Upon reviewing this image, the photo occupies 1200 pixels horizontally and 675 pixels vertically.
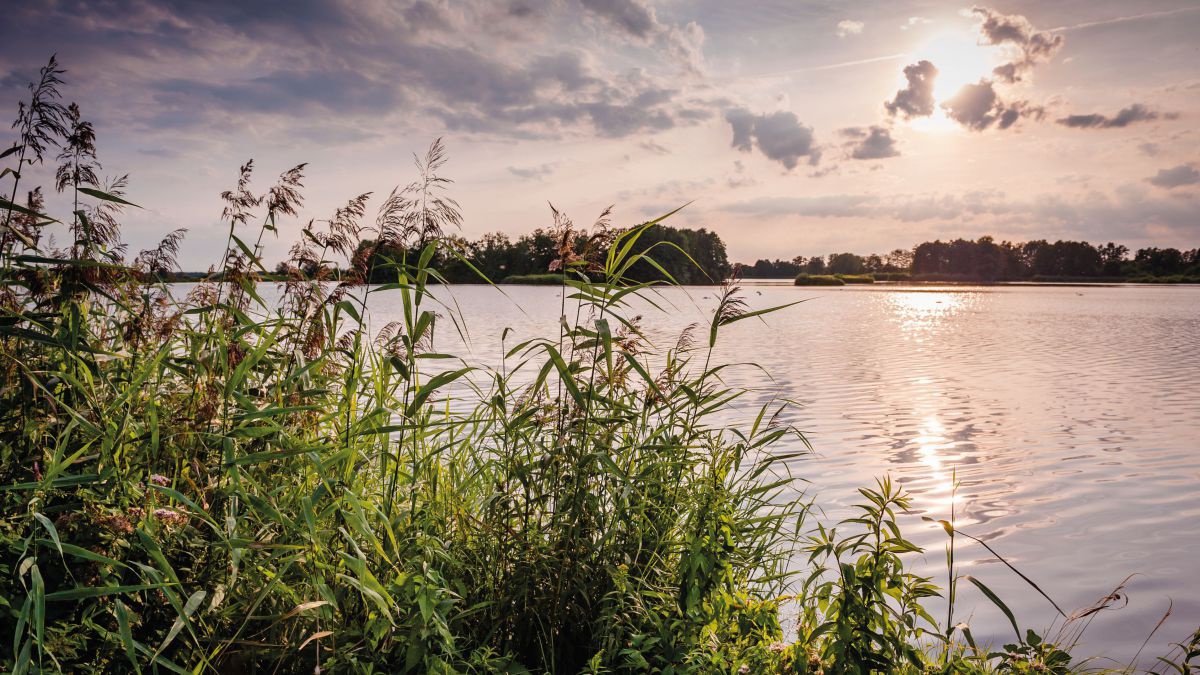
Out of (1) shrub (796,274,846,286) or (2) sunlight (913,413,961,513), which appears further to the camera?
(1) shrub (796,274,846,286)

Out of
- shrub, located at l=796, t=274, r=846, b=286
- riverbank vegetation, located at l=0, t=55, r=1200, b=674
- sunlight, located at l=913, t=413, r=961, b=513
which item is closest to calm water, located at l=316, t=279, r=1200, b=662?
sunlight, located at l=913, t=413, r=961, b=513

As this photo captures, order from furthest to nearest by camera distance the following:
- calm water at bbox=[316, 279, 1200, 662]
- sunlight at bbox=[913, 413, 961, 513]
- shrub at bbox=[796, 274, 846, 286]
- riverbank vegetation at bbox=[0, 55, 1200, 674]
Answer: shrub at bbox=[796, 274, 846, 286], sunlight at bbox=[913, 413, 961, 513], calm water at bbox=[316, 279, 1200, 662], riverbank vegetation at bbox=[0, 55, 1200, 674]

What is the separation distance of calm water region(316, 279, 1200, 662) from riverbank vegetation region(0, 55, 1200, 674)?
1.86 m

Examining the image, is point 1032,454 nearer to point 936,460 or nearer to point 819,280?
point 936,460

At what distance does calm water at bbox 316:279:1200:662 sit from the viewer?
4824mm

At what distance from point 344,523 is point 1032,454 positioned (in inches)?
316

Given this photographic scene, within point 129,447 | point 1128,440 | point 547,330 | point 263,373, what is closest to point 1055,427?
point 1128,440

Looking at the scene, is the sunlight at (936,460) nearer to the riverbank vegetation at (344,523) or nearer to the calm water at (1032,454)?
the calm water at (1032,454)

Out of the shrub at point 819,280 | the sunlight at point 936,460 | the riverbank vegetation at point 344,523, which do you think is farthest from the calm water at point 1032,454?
the shrub at point 819,280

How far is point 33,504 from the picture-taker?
2.38m

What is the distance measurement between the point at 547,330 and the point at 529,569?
16469 millimetres

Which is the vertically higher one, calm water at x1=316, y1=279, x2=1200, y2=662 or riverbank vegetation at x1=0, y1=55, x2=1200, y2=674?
riverbank vegetation at x1=0, y1=55, x2=1200, y2=674

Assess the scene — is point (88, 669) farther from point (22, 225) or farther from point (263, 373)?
point (22, 225)

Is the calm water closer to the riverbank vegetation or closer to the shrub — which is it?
the riverbank vegetation
